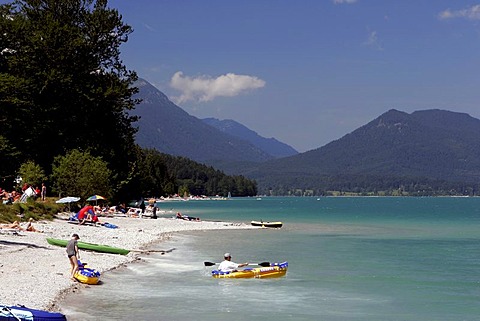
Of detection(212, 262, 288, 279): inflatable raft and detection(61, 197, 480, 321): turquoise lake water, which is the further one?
detection(212, 262, 288, 279): inflatable raft

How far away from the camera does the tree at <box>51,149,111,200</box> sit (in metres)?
62.2

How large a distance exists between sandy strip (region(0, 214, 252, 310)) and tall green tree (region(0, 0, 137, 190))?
16.7 m

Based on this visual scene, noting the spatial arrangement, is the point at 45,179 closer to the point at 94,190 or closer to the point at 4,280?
the point at 94,190

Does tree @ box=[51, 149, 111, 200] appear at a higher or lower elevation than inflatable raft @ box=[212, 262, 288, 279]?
higher

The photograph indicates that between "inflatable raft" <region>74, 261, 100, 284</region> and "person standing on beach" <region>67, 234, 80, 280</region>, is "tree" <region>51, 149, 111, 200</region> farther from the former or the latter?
"inflatable raft" <region>74, 261, 100, 284</region>

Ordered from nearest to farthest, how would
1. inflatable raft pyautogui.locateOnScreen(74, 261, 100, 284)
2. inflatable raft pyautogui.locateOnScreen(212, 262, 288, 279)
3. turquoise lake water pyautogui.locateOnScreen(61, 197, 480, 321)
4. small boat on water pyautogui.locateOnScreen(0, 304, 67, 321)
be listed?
small boat on water pyautogui.locateOnScreen(0, 304, 67, 321) < turquoise lake water pyautogui.locateOnScreen(61, 197, 480, 321) < inflatable raft pyautogui.locateOnScreen(74, 261, 100, 284) < inflatable raft pyautogui.locateOnScreen(212, 262, 288, 279)

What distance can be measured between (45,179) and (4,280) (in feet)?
138

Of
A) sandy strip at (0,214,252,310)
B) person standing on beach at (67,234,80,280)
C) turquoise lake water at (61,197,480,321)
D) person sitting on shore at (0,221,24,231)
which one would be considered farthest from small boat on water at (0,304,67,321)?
person sitting on shore at (0,221,24,231)

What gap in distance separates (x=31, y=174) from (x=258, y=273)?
37.0 meters

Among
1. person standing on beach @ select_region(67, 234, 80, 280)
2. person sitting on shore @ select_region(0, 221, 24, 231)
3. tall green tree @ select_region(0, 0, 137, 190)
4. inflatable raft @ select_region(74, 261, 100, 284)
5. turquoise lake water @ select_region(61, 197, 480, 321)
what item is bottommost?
turquoise lake water @ select_region(61, 197, 480, 321)

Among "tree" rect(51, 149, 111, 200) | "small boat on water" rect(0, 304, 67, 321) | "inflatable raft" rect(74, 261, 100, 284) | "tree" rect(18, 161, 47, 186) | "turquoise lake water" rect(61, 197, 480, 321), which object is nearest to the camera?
"small boat on water" rect(0, 304, 67, 321)

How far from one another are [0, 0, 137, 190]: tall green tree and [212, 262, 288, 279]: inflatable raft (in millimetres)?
33237

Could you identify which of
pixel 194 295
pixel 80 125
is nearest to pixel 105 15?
pixel 80 125

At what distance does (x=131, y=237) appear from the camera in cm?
4750
